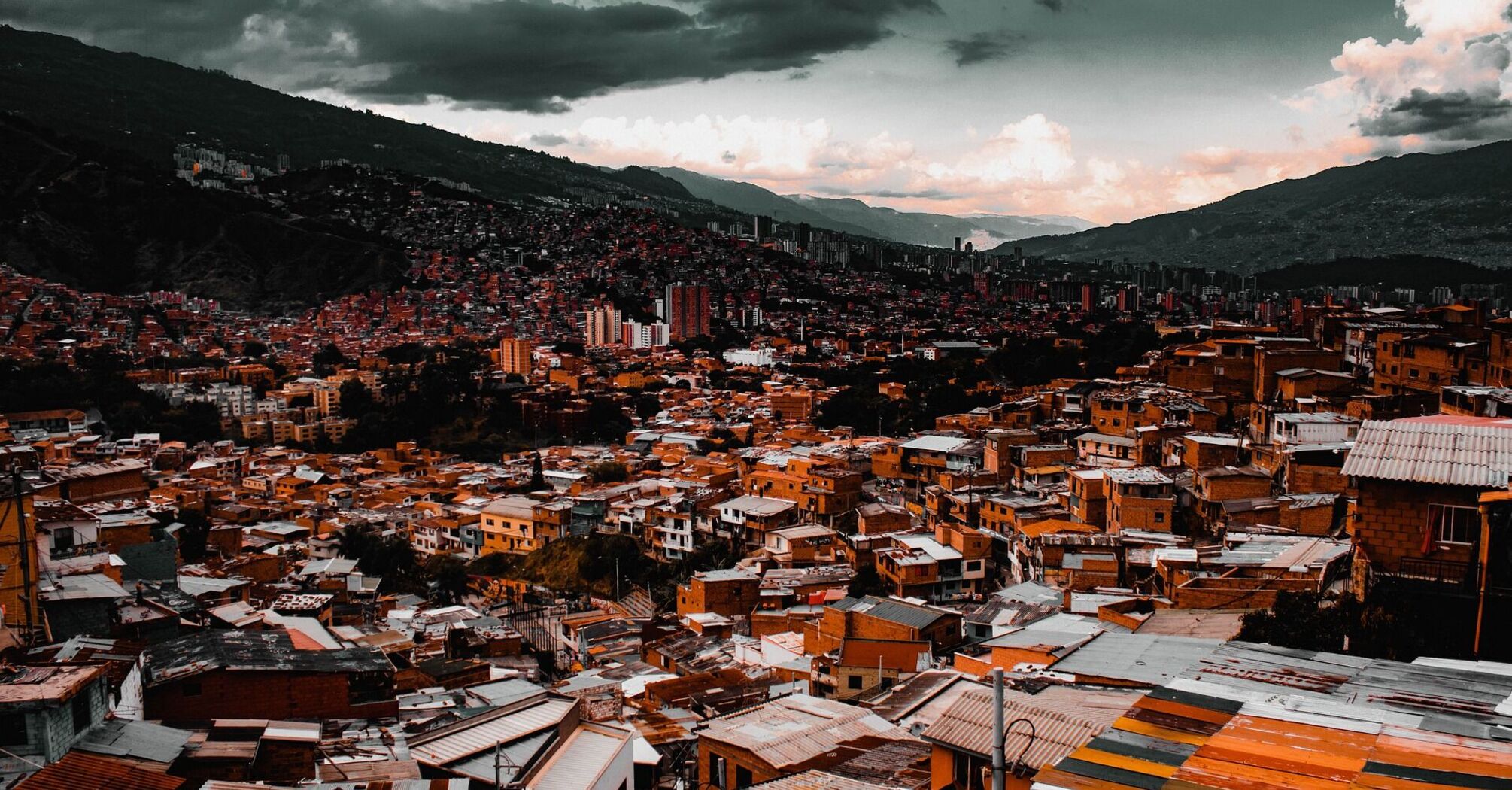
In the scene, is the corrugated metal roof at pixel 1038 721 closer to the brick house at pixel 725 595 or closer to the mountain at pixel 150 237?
the brick house at pixel 725 595

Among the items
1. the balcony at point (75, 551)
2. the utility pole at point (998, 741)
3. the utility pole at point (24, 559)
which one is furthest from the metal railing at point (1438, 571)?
the balcony at point (75, 551)

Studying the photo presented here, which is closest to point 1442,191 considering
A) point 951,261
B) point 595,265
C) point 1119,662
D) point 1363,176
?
Result: point 1363,176

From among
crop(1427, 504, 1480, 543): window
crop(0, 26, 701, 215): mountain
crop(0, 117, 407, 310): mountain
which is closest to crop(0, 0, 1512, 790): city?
crop(1427, 504, 1480, 543): window

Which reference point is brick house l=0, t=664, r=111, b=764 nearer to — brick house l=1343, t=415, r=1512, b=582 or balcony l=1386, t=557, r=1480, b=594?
brick house l=1343, t=415, r=1512, b=582

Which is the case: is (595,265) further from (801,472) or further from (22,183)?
(801,472)

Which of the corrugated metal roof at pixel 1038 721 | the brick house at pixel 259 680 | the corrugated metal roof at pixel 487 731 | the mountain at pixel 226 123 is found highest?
the mountain at pixel 226 123

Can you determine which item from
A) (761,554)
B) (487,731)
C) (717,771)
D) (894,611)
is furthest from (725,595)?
(487,731)
